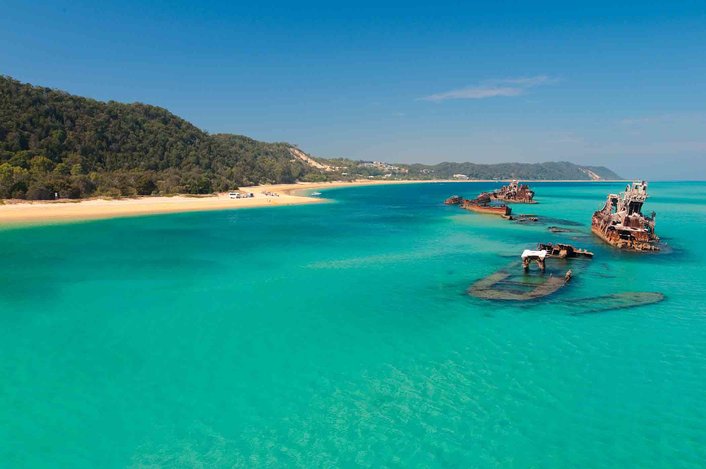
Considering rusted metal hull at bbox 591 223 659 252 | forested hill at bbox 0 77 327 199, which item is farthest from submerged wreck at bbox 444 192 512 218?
forested hill at bbox 0 77 327 199

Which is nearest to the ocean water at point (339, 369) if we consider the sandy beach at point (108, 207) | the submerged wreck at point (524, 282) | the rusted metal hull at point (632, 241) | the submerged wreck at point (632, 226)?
the submerged wreck at point (524, 282)

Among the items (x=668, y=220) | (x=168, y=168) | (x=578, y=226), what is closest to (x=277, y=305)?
(x=578, y=226)

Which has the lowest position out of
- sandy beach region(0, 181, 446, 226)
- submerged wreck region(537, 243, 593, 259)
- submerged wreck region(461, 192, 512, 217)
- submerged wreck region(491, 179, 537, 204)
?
submerged wreck region(537, 243, 593, 259)

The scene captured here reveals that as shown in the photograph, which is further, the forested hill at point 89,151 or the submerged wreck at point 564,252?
the forested hill at point 89,151

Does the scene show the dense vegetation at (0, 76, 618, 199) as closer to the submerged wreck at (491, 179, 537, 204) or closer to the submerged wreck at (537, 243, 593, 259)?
the submerged wreck at (491, 179, 537, 204)

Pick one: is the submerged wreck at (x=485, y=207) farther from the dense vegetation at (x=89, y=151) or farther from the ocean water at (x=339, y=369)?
the dense vegetation at (x=89, y=151)

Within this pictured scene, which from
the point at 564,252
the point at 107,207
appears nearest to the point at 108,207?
the point at 107,207
